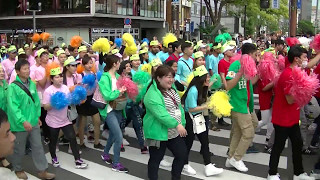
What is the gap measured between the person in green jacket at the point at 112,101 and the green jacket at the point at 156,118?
0.96 meters

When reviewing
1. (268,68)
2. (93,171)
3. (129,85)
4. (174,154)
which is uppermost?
(268,68)

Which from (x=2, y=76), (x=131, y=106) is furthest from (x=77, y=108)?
(x=2, y=76)

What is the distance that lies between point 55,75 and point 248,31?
48958mm

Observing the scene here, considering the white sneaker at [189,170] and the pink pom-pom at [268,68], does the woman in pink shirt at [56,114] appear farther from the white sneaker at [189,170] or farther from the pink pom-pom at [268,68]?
the pink pom-pom at [268,68]

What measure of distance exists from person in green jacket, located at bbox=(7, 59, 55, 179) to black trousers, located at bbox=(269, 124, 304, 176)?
3.12m

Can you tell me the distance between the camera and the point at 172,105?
4.45 metres

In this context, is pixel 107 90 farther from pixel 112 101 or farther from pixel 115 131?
pixel 115 131

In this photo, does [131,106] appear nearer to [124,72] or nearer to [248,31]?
[124,72]

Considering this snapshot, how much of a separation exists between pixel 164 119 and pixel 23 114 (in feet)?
6.16

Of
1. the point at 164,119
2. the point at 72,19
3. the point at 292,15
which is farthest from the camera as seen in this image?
the point at 72,19

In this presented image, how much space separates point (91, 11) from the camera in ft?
91.1

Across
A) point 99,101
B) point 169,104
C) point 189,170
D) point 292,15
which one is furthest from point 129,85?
point 292,15

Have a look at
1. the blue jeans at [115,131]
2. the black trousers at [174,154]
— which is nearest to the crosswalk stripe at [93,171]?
the blue jeans at [115,131]

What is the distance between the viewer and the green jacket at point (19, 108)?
180 inches
